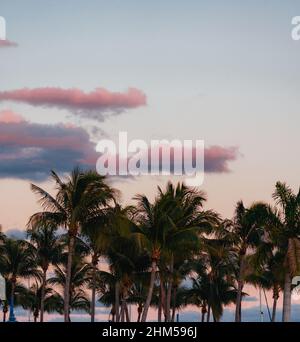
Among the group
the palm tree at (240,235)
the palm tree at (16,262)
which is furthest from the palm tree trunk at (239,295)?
the palm tree at (16,262)

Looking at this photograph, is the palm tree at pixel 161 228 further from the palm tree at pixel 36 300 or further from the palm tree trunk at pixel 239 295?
the palm tree at pixel 36 300

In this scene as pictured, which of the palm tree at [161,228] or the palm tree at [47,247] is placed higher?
the palm tree at [47,247]

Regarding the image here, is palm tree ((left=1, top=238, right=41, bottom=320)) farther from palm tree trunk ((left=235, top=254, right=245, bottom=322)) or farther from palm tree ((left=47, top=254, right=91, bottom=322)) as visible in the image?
palm tree trunk ((left=235, top=254, right=245, bottom=322))

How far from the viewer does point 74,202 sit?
6216 cm

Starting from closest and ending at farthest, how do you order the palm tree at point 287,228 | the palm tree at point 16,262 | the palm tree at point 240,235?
the palm tree at point 287,228 → the palm tree at point 240,235 → the palm tree at point 16,262

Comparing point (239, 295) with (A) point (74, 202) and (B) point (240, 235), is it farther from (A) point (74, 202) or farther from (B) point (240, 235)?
(A) point (74, 202)

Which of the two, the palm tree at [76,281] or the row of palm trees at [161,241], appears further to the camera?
the palm tree at [76,281]

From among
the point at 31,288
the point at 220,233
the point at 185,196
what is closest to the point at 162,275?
the point at 185,196

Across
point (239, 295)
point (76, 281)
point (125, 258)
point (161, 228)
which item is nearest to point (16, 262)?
point (76, 281)

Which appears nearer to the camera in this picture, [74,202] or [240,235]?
[74,202]

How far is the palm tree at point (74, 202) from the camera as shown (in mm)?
62094

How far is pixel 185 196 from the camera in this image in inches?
2685
